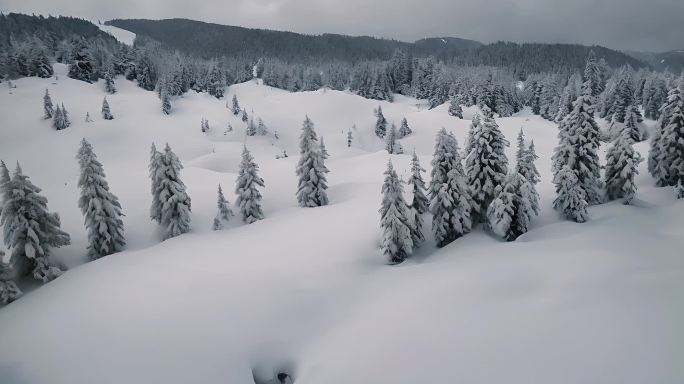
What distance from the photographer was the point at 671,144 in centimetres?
3912

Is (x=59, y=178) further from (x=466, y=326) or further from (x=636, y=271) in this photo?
(x=636, y=271)

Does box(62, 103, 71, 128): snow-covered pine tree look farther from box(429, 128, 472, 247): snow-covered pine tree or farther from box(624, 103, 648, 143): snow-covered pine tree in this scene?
box(624, 103, 648, 143): snow-covered pine tree

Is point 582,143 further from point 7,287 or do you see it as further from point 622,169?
point 7,287

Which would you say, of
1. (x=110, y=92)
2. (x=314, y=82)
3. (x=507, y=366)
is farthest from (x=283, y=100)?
(x=507, y=366)

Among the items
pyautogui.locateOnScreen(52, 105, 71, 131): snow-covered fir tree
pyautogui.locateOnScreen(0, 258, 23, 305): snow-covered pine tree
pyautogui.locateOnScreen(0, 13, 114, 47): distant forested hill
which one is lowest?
pyautogui.locateOnScreen(0, 258, 23, 305): snow-covered pine tree

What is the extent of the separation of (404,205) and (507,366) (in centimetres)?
1608

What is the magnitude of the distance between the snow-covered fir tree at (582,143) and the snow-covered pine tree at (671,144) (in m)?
8.66

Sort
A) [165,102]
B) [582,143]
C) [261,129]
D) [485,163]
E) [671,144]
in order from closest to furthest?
1. [485,163]
2. [582,143]
3. [671,144]
4. [261,129]
5. [165,102]

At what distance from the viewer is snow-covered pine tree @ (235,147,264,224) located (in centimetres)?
4066

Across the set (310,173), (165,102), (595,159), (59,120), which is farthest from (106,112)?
(595,159)

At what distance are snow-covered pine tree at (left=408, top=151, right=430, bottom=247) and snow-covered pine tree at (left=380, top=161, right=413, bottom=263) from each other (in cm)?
162

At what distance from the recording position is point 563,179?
113 ft

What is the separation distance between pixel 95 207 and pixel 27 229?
5534 mm

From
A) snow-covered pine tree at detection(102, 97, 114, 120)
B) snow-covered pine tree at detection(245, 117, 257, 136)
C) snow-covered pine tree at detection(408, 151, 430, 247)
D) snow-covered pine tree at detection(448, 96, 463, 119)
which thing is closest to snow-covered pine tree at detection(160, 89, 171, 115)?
snow-covered pine tree at detection(102, 97, 114, 120)
